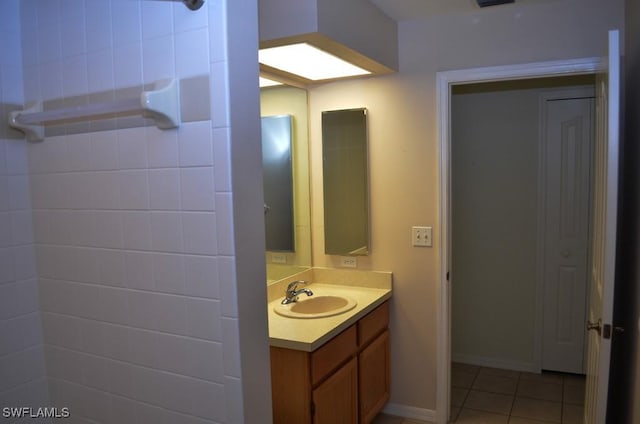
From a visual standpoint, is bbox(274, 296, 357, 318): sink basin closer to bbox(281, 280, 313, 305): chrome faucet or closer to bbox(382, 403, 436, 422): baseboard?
bbox(281, 280, 313, 305): chrome faucet

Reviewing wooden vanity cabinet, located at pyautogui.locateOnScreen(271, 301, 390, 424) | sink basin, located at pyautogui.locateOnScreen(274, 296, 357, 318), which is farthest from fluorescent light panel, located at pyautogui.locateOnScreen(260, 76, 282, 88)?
wooden vanity cabinet, located at pyautogui.locateOnScreen(271, 301, 390, 424)

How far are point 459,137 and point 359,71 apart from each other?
134cm

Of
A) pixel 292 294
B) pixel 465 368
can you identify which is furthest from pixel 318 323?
pixel 465 368

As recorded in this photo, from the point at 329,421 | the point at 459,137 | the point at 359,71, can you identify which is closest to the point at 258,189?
the point at 329,421

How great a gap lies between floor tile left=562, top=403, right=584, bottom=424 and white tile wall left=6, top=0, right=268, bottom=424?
8.49 feet

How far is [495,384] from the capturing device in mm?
3475

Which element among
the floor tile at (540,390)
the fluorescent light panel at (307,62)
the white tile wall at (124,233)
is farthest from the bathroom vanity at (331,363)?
the fluorescent light panel at (307,62)

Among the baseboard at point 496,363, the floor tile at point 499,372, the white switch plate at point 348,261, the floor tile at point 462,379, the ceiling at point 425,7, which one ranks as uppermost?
the ceiling at point 425,7

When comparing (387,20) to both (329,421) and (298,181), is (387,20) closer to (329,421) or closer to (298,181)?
(298,181)

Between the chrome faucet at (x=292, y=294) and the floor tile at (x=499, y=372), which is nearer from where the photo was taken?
the chrome faucet at (x=292, y=294)

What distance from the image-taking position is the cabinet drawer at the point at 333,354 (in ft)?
6.88

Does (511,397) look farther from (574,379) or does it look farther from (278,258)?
(278,258)

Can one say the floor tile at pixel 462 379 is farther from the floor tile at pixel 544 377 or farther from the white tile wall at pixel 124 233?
the white tile wall at pixel 124 233

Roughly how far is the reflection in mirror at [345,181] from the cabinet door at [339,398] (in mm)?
795
